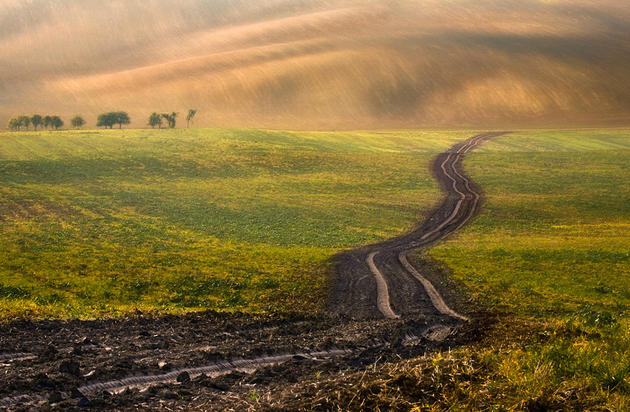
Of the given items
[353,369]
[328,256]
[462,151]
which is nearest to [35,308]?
[353,369]

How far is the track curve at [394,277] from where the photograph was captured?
23.7 metres

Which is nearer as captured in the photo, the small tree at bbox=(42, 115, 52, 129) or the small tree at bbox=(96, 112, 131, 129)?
the small tree at bbox=(42, 115, 52, 129)

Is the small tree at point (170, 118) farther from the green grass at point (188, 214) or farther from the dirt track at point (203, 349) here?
the dirt track at point (203, 349)

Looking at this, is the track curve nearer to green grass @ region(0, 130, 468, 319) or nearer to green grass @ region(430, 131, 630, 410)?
green grass @ region(0, 130, 468, 319)

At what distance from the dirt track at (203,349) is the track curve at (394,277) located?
133 mm

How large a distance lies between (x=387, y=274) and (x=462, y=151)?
72578 mm

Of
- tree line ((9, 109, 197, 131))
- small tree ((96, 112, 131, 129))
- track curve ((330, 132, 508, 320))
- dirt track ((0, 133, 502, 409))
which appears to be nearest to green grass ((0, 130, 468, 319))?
track curve ((330, 132, 508, 320))

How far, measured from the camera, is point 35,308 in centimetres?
2033

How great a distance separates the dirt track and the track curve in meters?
0.13

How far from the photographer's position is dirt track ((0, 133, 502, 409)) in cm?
1125

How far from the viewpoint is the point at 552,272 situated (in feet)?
99.5

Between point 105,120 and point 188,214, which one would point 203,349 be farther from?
point 105,120

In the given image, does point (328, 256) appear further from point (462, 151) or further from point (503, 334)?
point (462, 151)

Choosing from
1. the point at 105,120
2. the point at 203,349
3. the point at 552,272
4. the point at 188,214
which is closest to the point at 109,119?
the point at 105,120
